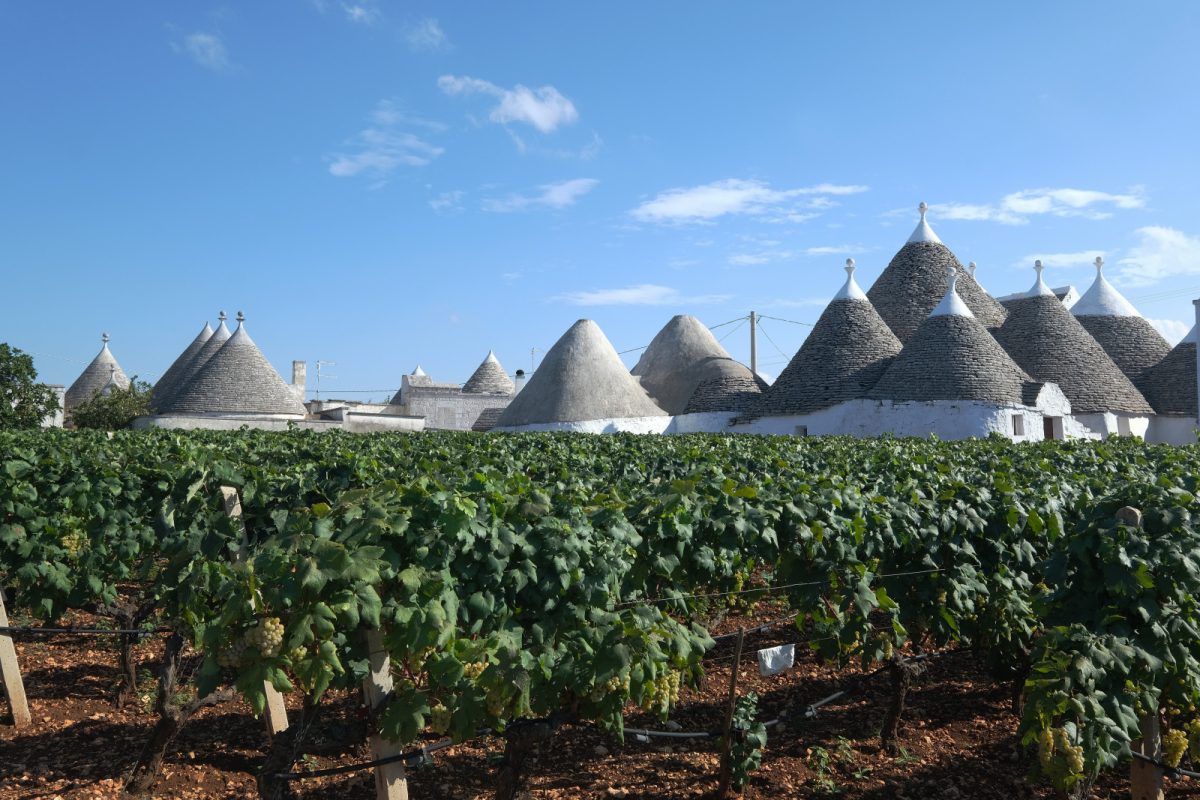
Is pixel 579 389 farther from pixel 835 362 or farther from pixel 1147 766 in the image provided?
pixel 1147 766

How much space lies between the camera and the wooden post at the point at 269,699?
417 centimetres

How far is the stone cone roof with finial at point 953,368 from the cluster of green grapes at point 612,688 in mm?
21071

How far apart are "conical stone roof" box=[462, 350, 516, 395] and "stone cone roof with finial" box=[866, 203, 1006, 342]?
16.8 m

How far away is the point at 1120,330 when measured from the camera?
29.6m

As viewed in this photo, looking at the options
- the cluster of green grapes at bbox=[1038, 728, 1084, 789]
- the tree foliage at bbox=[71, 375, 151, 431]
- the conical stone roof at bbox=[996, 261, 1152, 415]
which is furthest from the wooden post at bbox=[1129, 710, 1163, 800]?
the tree foliage at bbox=[71, 375, 151, 431]

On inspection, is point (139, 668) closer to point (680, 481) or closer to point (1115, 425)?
point (680, 481)

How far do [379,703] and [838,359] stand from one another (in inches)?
931

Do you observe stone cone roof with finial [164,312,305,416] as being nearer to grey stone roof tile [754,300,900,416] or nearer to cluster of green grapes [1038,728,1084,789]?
grey stone roof tile [754,300,900,416]

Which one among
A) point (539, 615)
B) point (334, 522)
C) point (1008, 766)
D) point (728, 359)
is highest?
point (728, 359)

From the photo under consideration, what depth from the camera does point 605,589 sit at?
358 centimetres

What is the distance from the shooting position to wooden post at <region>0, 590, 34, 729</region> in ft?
17.6

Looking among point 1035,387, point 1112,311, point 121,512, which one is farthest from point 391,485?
point 1112,311

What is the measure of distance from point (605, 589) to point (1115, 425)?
84.8 ft

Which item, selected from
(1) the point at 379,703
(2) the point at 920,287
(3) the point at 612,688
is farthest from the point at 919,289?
(1) the point at 379,703
